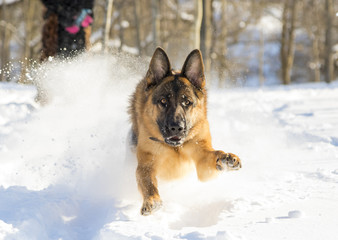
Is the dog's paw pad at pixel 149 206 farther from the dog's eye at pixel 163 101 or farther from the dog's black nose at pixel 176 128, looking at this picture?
the dog's eye at pixel 163 101

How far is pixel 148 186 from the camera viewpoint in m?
3.34

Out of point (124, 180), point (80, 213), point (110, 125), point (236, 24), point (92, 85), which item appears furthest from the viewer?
point (236, 24)

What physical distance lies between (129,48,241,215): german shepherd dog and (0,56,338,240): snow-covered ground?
0.89ft

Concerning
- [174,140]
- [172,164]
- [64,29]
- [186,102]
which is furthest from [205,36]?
[174,140]

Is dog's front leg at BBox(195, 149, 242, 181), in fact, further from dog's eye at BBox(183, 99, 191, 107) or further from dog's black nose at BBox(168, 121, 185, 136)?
dog's eye at BBox(183, 99, 191, 107)

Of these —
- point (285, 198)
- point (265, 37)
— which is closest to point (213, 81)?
point (285, 198)

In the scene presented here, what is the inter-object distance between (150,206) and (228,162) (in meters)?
0.83

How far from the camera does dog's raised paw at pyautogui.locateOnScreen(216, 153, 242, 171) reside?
128 inches

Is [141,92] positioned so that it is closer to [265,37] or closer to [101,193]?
[101,193]

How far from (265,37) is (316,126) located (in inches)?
1247


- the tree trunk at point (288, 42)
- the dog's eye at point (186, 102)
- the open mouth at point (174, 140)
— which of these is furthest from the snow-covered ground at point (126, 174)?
the tree trunk at point (288, 42)

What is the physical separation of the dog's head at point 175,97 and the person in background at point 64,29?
15.9 ft

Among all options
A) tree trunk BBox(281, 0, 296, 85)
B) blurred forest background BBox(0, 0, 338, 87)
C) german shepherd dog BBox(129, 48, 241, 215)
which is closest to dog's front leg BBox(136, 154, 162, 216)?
german shepherd dog BBox(129, 48, 241, 215)

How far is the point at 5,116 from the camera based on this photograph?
6.95 metres
